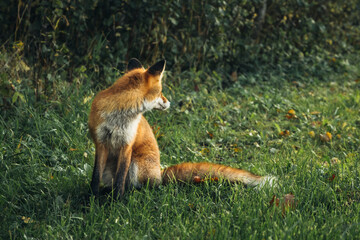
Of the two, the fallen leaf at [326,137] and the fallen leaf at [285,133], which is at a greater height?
the fallen leaf at [326,137]

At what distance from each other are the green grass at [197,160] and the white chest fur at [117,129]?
1.71ft

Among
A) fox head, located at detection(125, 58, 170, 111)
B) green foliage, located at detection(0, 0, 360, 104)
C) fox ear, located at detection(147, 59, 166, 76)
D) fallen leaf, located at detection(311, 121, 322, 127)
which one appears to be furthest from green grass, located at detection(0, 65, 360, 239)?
fox ear, located at detection(147, 59, 166, 76)

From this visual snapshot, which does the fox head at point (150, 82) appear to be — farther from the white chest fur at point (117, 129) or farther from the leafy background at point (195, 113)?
the leafy background at point (195, 113)

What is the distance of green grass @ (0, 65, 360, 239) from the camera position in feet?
9.64

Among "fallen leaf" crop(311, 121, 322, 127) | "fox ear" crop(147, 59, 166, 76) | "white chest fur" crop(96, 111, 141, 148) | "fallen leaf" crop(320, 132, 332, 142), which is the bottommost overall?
"fallen leaf" crop(311, 121, 322, 127)

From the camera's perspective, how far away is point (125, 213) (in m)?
3.19

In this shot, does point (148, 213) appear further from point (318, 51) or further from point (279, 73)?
point (318, 51)

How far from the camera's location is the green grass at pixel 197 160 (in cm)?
294

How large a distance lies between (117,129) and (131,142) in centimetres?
17

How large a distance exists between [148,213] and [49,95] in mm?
2689

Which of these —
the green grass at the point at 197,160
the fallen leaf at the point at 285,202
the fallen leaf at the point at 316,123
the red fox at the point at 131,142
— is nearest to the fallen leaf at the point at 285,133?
the green grass at the point at 197,160

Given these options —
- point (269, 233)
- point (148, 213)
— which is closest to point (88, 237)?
point (148, 213)

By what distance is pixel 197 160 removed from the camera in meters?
4.49

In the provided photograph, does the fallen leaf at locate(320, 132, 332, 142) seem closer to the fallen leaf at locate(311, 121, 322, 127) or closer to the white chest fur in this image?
the fallen leaf at locate(311, 121, 322, 127)
